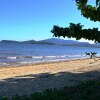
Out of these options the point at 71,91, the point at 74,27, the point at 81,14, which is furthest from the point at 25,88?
the point at 74,27

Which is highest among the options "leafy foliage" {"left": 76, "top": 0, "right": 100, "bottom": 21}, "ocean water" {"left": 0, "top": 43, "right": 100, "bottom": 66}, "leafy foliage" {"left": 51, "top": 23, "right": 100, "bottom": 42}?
"leafy foliage" {"left": 76, "top": 0, "right": 100, "bottom": 21}

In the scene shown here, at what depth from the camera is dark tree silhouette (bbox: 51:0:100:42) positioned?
10.3 m

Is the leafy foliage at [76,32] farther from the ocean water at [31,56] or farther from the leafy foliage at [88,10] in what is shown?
the ocean water at [31,56]

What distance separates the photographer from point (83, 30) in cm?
1059

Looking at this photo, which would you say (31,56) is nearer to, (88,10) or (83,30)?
(88,10)

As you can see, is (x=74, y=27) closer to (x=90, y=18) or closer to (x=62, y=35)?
(x=62, y=35)

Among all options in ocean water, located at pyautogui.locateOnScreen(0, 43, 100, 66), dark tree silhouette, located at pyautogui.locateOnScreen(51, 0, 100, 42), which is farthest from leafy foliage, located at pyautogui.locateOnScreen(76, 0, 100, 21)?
ocean water, located at pyautogui.locateOnScreen(0, 43, 100, 66)

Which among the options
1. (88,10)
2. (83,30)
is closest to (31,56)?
(88,10)

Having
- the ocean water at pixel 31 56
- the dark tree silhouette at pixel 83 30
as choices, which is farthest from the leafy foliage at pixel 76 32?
the ocean water at pixel 31 56

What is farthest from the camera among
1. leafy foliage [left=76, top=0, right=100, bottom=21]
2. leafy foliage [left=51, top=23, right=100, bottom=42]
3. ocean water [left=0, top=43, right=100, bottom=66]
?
ocean water [left=0, top=43, right=100, bottom=66]

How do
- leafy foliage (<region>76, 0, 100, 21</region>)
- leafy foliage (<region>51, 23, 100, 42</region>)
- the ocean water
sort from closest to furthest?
leafy foliage (<region>51, 23, 100, 42</region>), leafy foliage (<region>76, 0, 100, 21</region>), the ocean water

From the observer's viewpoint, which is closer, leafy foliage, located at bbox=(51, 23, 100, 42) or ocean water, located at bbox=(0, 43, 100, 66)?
leafy foliage, located at bbox=(51, 23, 100, 42)

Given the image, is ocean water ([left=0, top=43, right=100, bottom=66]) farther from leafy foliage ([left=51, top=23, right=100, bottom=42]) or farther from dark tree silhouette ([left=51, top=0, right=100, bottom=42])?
leafy foliage ([left=51, top=23, right=100, bottom=42])

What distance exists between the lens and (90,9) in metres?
11.7
